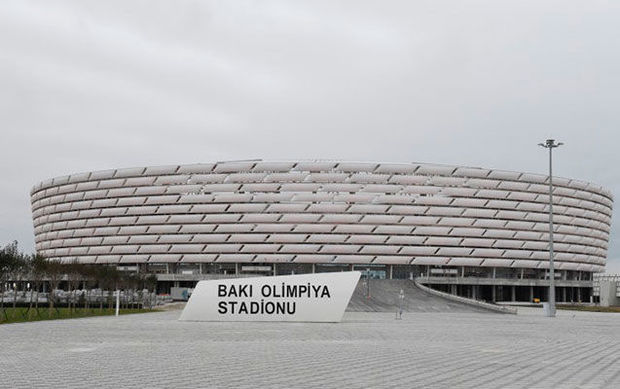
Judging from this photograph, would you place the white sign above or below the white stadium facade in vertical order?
below

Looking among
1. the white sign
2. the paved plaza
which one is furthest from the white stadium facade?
the paved plaza

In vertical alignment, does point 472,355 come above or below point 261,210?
below

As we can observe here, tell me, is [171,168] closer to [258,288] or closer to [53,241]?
Answer: [53,241]

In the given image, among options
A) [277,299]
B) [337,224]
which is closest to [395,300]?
[277,299]

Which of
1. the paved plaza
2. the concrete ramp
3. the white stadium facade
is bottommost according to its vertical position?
the concrete ramp

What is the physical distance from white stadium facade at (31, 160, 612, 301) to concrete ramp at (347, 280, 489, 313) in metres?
21.7

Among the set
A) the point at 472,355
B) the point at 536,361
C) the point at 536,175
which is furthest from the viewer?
the point at 536,175

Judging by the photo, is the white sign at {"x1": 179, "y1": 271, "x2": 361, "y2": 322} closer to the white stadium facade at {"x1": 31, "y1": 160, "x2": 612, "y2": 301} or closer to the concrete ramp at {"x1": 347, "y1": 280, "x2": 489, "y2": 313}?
the concrete ramp at {"x1": 347, "y1": 280, "x2": 489, "y2": 313}

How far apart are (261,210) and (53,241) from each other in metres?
37.0

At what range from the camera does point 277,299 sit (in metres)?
33.5

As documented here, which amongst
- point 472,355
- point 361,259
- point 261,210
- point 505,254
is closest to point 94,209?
point 261,210

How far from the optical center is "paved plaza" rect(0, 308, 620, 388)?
1131 cm

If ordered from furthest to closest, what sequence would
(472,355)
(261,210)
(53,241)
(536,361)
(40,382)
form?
(53,241) < (261,210) < (472,355) < (536,361) < (40,382)

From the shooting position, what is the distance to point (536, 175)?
10844 centimetres
